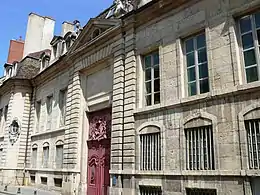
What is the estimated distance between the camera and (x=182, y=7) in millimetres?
9164

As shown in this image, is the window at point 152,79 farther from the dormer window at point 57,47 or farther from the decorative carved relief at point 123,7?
the dormer window at point 57,47

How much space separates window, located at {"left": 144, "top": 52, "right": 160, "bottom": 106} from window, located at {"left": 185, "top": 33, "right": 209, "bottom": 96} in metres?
1.24

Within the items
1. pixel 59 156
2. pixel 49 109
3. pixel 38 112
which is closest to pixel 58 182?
pixel 59 156

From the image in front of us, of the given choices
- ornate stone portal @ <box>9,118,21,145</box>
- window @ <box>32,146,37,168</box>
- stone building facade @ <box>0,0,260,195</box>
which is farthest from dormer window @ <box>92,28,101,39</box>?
ornate stone portal @ <box>9,118,21,145</box>

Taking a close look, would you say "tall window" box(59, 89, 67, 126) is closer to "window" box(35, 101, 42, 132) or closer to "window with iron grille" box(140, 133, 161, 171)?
"window" box(35, 101, 42, 132)

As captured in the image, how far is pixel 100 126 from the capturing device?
1210 cm

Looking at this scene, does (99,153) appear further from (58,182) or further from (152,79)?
(152,79)

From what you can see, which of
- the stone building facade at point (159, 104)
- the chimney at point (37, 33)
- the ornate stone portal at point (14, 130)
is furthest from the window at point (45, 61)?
the ornate stone portal at point (14, 130)

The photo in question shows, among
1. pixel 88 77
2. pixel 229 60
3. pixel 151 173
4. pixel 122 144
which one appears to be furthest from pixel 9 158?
pixel 229 60

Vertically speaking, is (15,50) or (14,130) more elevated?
(15,50)

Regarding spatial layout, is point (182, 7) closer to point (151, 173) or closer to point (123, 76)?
point (123, 76)

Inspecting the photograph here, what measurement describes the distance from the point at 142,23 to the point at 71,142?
6.02 metres

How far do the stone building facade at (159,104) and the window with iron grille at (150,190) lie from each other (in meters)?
0.03

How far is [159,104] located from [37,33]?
1592cm
